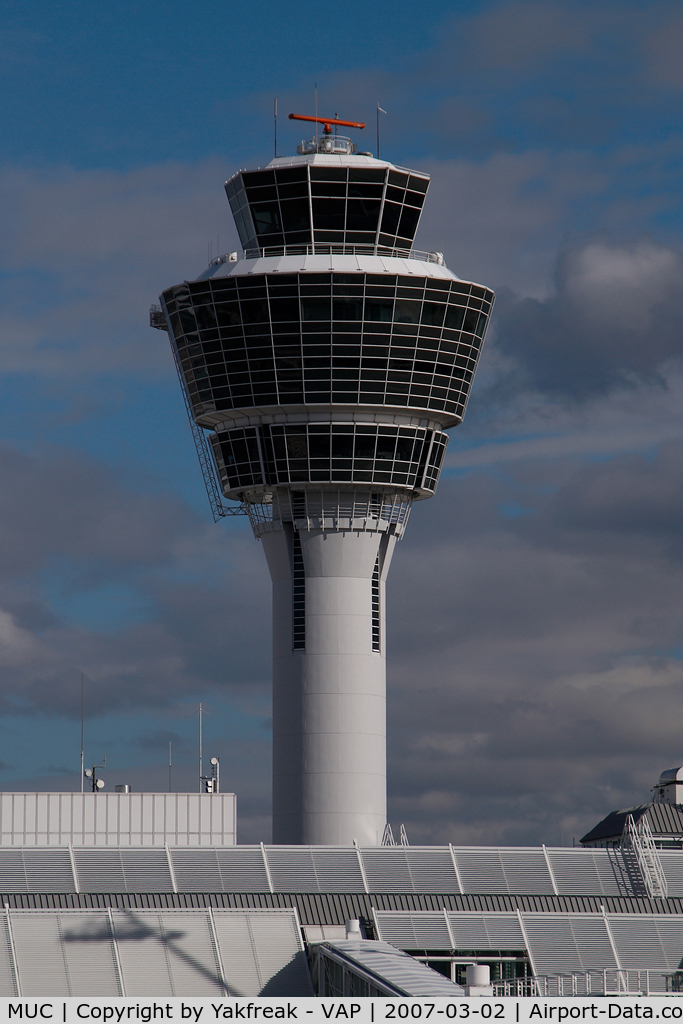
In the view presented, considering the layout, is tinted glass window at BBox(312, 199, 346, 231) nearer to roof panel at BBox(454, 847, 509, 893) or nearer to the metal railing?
the metal railing

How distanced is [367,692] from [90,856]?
81.0 ft

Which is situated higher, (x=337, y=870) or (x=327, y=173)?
(x=327, y=173)

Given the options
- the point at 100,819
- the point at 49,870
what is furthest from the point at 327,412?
the point at 49,870

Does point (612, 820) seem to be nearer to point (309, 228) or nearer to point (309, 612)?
point (309, 612)

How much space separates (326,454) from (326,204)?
53.4ft

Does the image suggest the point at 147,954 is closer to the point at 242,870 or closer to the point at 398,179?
the point at 242,870

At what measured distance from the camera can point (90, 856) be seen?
246 ft

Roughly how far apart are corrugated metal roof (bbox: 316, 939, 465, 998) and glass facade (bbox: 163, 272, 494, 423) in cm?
3927

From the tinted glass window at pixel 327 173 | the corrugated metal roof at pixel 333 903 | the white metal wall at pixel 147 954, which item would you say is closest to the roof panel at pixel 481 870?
the corrugated metal roof at pixel 333 903

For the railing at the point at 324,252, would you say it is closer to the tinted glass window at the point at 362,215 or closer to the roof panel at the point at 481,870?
the tinted glass window at the point at 362,215

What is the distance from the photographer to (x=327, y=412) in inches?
3698

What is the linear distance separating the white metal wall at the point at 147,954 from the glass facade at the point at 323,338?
3734cm

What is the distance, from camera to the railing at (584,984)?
194 ft
